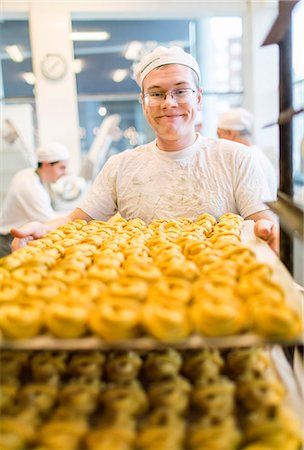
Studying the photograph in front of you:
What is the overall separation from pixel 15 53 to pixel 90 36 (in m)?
0.93

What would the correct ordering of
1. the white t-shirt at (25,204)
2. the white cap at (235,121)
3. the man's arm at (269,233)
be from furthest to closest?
the white cap at (235,121), the white t-shirt at (25,204), the man's arm at (269,233)

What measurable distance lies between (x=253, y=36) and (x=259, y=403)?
5.24 meters

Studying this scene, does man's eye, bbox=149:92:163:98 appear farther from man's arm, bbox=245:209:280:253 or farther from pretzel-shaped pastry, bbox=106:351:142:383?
pretzel-shaped pastry, bbox=106:351:142:383

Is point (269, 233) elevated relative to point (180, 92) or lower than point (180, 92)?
lower

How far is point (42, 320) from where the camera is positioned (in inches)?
33.1

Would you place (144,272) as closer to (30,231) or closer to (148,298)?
(148,298)

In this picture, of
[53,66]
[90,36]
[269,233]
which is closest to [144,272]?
[269,233]

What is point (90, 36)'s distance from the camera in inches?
217

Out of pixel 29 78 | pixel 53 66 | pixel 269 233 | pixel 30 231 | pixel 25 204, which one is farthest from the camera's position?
pixel 29 78

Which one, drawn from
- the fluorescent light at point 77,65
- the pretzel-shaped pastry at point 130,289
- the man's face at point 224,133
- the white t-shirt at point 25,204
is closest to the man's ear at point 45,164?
the white t-shirt at point 25,204

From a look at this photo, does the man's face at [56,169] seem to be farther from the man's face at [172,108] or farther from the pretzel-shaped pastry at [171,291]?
the pretzel-shaped pastry at [171,291]

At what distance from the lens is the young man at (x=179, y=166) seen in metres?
1.96

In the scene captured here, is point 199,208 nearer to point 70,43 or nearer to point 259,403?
point 259,403

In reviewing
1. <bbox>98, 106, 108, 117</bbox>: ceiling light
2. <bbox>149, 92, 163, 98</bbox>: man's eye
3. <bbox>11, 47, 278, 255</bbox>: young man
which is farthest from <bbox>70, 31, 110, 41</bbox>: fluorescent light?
<bbox>149, 92, 163, 98</bbox>: man's eye
